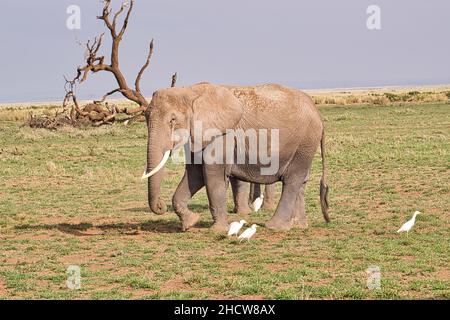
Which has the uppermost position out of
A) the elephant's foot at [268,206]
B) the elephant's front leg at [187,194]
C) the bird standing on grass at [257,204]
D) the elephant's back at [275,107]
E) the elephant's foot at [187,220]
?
the elephant's back at [275,107]

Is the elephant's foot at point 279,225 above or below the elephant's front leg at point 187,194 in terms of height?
below

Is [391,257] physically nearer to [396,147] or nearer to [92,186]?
[92,186]

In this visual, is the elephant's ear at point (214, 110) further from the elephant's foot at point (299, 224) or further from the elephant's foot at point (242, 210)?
the elephant's foot at point (242, 210)

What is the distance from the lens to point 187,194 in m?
13.9

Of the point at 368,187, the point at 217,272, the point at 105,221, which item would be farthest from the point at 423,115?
the point at 217,272

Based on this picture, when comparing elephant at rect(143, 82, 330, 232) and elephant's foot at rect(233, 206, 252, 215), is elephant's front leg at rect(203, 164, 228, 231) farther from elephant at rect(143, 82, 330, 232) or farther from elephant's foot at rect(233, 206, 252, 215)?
elephant's foot at rect(233, 206, 252, 215)

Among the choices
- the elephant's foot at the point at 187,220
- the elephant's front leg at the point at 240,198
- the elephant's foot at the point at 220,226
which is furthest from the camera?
the elephant's front leg at the point at 240,198

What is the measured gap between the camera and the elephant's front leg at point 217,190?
13641 millimetres

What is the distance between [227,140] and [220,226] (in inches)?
57.0

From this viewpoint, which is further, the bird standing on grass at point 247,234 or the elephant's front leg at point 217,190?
the elephant's front leg at point 217,190

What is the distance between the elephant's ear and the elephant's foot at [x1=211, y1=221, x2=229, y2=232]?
1349 mm

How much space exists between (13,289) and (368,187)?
11.3 metres

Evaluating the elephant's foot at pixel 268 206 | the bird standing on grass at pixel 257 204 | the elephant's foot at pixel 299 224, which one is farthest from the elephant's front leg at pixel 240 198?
the elephant's foot at pixel 299 224
